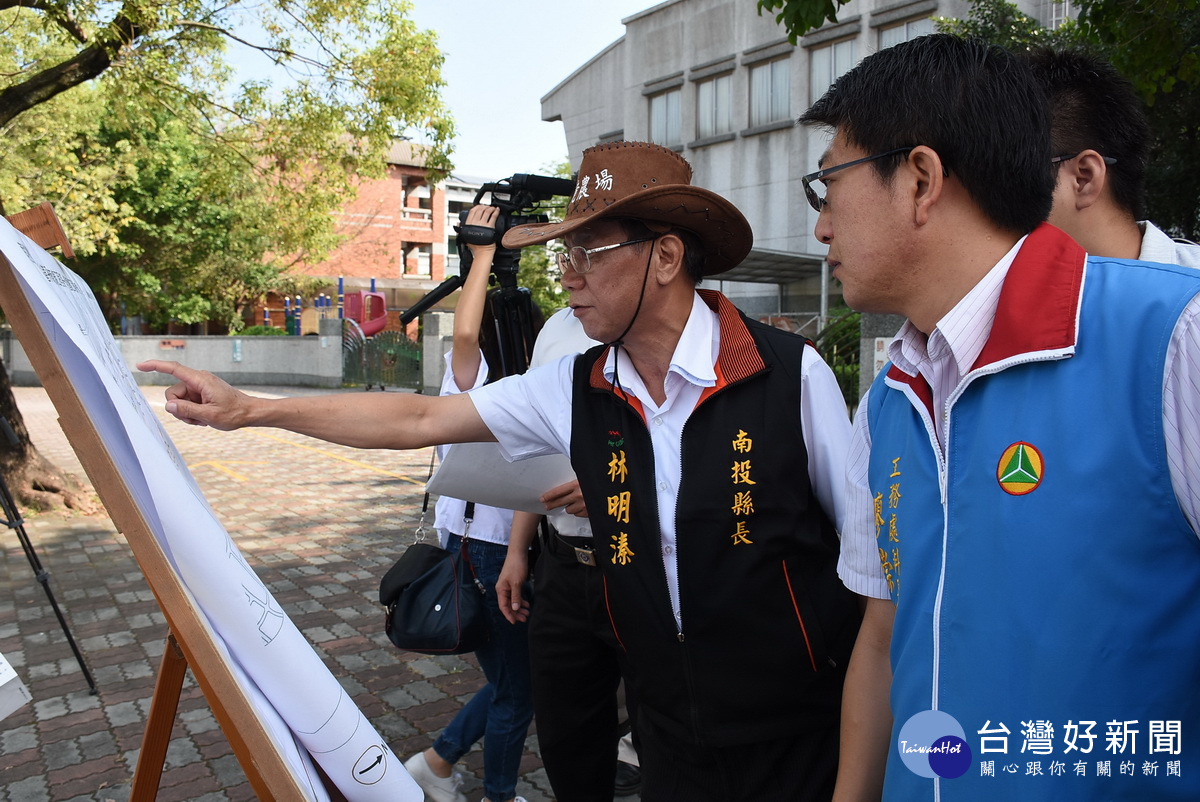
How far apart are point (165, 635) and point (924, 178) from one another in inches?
207

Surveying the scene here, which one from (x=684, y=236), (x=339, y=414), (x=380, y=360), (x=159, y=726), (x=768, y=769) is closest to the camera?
(x=159, y=726)

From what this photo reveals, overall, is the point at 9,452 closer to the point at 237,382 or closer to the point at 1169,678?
the point at 1169,678

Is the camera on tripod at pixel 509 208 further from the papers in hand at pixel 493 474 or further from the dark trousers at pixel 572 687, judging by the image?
the dark trousers at pixel 572 687

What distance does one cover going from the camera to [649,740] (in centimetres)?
223

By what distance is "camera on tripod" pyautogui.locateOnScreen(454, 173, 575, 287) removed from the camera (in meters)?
3.02

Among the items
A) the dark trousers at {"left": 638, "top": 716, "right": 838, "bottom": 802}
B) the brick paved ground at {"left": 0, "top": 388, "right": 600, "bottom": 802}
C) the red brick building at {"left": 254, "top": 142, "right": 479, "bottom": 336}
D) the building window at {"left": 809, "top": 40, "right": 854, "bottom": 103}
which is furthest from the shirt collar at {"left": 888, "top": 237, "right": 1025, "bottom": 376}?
the red brick building at {"left": 254, "top": 142, "right": 479, "bottom": 336}

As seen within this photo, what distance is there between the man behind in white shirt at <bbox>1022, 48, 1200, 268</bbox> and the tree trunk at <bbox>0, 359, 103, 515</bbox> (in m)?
8.99

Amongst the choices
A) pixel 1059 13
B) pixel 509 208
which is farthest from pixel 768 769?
pixel 1059 13

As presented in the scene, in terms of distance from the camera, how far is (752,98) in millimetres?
22781

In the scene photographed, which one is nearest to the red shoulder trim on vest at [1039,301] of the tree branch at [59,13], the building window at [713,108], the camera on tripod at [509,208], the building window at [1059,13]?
Result: the camera on tripod at [509,208]

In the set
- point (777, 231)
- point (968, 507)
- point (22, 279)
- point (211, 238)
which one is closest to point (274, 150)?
point (22, 279)

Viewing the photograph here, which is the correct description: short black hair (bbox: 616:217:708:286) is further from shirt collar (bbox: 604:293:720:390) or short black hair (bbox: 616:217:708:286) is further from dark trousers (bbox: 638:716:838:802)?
dark trousers (bbox: 638:716:838:802)

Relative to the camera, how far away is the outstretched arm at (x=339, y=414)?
1.85 m

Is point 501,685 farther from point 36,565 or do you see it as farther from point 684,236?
point 36,565
